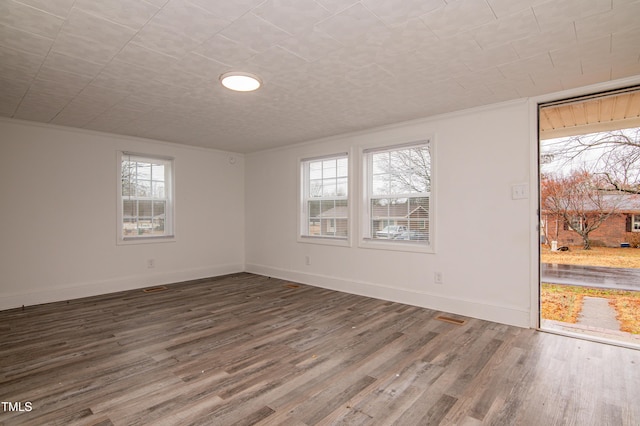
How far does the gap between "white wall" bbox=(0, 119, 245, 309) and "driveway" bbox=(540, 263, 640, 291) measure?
208 inches

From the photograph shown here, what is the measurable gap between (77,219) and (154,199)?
1106 mm

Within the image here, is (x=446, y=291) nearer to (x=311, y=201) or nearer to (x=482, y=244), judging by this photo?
(x=482, y=244)

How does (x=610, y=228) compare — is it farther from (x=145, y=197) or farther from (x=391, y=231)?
(x=145, y=197)

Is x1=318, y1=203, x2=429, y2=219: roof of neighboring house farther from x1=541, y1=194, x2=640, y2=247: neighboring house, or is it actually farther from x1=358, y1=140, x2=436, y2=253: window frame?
x1=541, y1=194, x2=640, y2=247: neighboring house

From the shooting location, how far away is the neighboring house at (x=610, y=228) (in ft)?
10.7

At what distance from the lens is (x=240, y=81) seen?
114 inches

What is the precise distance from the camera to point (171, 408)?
1.97 m

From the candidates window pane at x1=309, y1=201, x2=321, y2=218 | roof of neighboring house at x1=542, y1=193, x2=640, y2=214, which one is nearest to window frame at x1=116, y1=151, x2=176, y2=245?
window pane at x1=309, y1=201, x2=321, y2=218

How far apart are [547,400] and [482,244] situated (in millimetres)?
1849

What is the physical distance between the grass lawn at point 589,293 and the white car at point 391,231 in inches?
63.5

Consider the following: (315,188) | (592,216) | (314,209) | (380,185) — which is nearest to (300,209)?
(314,209)

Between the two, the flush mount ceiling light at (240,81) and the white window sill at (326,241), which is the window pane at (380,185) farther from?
the flush mount ceiling light at (240,81)

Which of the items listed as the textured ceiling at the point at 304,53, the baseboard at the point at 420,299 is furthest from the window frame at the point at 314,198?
the textured ceiling at the point at 304,53

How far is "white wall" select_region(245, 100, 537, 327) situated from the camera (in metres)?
3.41
